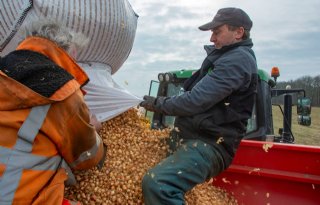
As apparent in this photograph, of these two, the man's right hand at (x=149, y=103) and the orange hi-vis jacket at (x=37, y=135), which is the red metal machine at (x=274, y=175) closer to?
the man's right hand at (x=149, y=103)

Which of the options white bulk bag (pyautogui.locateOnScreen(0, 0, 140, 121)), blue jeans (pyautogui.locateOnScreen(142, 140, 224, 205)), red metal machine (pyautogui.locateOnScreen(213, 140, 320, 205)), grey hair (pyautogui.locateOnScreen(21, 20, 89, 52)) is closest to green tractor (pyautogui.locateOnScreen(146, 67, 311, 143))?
red metal machine (pyautogui.locateOnScreen(213, 140, 320, 205))

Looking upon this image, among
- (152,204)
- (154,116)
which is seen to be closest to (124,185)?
(152,204)

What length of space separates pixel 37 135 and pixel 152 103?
1.25 m

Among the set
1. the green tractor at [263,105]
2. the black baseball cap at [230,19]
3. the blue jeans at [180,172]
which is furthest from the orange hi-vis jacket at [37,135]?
the green tractor at [263,105]

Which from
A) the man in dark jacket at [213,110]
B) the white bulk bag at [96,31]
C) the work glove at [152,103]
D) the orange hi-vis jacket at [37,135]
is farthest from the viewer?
the work glove at [152,103]

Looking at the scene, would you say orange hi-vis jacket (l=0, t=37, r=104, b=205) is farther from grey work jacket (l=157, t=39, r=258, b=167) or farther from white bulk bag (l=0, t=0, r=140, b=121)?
grey work jacket (l=157, t=39, r=258, b=167)

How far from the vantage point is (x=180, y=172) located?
278cm

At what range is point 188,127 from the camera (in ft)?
10.1

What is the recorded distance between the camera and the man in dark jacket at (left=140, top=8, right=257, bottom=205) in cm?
280

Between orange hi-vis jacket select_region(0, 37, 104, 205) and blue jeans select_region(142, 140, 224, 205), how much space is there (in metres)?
0.71

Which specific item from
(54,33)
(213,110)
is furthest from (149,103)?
(54,33)

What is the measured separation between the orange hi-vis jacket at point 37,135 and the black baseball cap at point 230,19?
1437mm

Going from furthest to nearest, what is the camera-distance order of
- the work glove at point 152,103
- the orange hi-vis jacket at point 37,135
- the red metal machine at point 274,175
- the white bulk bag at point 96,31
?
the red metal machine at point 274,175 → the work glove at point 152,103 → the white bulk bag at point 96,31 → the orange hi-vis jacket at point 37,135

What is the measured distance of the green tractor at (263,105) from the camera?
454cm
